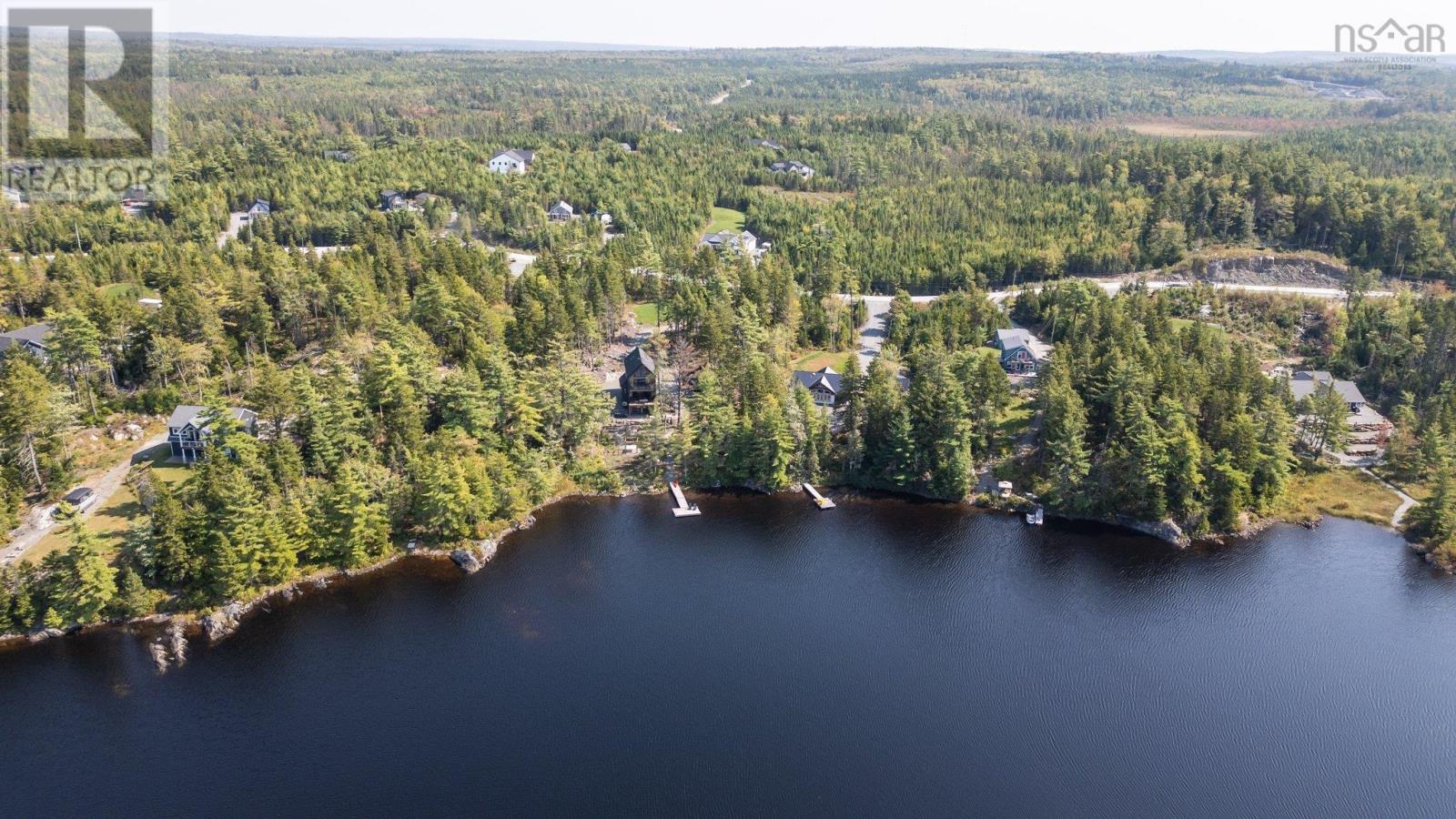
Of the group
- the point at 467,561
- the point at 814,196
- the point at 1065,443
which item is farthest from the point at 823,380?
the point at 814,196

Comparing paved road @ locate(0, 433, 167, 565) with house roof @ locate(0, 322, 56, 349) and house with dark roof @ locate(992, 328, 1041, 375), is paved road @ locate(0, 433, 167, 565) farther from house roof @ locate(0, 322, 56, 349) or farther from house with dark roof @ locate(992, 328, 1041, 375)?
house with dark roof @ locate(992, 328, 1041, 375)

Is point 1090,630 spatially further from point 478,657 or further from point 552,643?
point 478,657

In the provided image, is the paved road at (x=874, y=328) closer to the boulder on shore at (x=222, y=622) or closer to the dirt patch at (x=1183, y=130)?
the boulder on shore at (x=222, y=622)

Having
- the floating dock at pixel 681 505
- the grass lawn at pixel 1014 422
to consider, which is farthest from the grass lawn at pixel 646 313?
the grass lawn at pixel 1014 422

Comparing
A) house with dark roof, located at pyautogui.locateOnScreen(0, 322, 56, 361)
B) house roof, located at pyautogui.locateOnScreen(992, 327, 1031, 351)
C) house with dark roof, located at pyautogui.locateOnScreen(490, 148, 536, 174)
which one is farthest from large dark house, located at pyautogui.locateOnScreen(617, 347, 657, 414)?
house with dark roof, located at pyautogui.locateOnScreen(490, 148, 536, 174)

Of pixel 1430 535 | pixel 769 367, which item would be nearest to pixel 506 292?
pixel 769 367

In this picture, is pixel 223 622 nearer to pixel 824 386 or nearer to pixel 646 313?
pixel 824 386
